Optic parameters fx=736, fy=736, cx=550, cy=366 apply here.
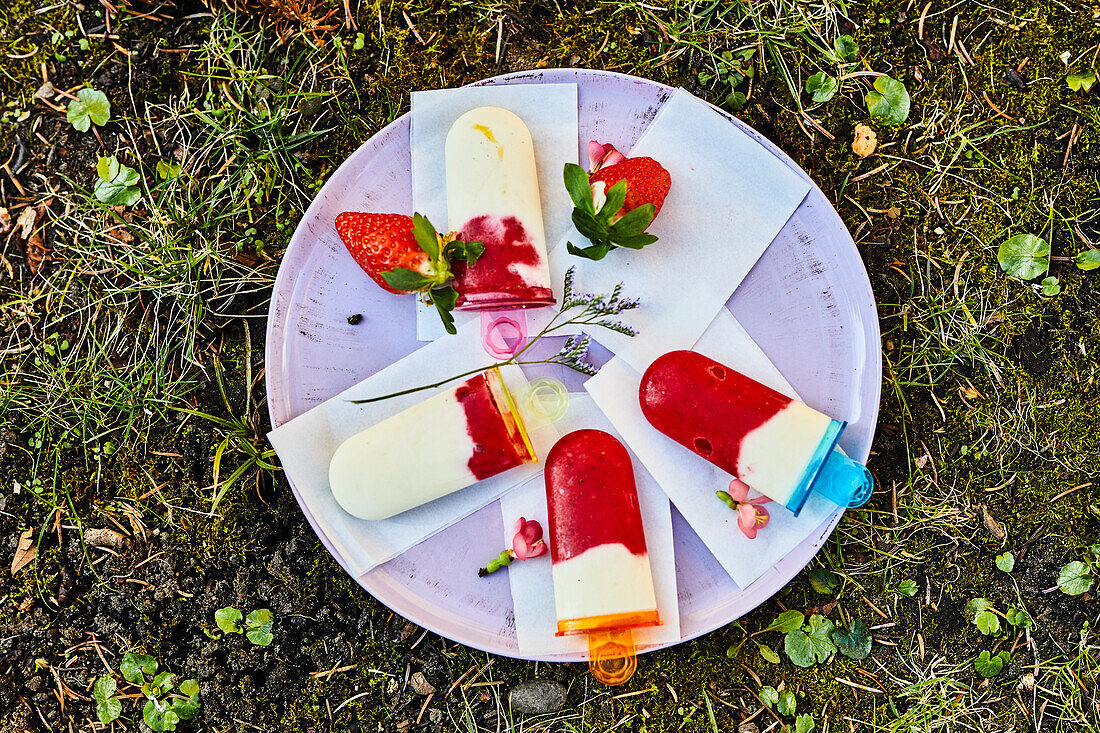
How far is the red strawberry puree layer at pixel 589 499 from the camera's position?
1.62 metres

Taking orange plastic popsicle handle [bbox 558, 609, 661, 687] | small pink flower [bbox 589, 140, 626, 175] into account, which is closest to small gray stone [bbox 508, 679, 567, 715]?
orange plastic popsicle handle [bbox 558, 609, 661, 687]

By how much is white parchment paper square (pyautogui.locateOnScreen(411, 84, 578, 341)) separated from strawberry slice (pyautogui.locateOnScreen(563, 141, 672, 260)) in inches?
3.7

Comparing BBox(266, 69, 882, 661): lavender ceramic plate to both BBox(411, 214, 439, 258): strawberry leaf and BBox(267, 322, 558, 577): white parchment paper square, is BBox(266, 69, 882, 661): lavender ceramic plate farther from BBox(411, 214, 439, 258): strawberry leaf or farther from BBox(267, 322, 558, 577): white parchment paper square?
BBox(411, 214, 439, 258): strawberry leaf

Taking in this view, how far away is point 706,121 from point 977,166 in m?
0.76

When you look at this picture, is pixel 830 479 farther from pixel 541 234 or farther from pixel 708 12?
pixel 708 12

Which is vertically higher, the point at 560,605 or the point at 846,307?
the point at 846,307

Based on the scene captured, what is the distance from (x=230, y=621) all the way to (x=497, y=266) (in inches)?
45.8

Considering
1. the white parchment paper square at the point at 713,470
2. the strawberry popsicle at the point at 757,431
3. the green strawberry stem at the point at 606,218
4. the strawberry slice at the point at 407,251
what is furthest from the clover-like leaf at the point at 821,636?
the strawberry slice at the point at 407,251

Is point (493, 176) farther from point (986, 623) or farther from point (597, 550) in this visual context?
point (986, 623)

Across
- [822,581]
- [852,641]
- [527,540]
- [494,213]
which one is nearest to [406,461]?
[527,540]

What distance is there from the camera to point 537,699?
187cm

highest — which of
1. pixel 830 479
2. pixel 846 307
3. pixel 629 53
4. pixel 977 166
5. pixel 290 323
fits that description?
pixel 629 53

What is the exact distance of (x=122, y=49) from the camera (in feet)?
6.45

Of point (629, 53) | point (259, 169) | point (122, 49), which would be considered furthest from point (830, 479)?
point (122, 49)
